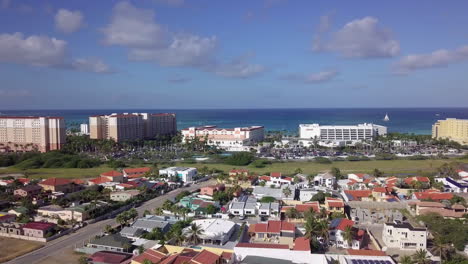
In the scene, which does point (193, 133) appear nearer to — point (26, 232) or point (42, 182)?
point (42, 182)

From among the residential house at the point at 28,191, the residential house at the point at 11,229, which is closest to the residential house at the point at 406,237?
the residential house at the point at 11,229

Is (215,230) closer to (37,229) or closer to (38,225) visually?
(37,229)

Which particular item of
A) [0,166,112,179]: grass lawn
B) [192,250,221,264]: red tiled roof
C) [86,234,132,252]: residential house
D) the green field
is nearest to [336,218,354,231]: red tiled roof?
[192,250,221,264]: red tiled roof

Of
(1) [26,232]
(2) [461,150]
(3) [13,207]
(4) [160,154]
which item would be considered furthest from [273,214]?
(2) [461,150]

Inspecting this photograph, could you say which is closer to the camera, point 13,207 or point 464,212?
point 464,212

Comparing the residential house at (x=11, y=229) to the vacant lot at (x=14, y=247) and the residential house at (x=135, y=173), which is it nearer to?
the vacant lot at (x=14, y=247)

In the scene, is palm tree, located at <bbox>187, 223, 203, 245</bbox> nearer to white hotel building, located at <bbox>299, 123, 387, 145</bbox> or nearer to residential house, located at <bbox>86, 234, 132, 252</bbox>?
residential house, located at <bbox>86, 234, 132, 252</bbox>

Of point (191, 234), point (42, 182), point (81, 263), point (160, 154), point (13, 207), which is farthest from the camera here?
point (160, 154)

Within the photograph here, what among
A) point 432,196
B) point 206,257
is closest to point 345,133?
point 432,196
